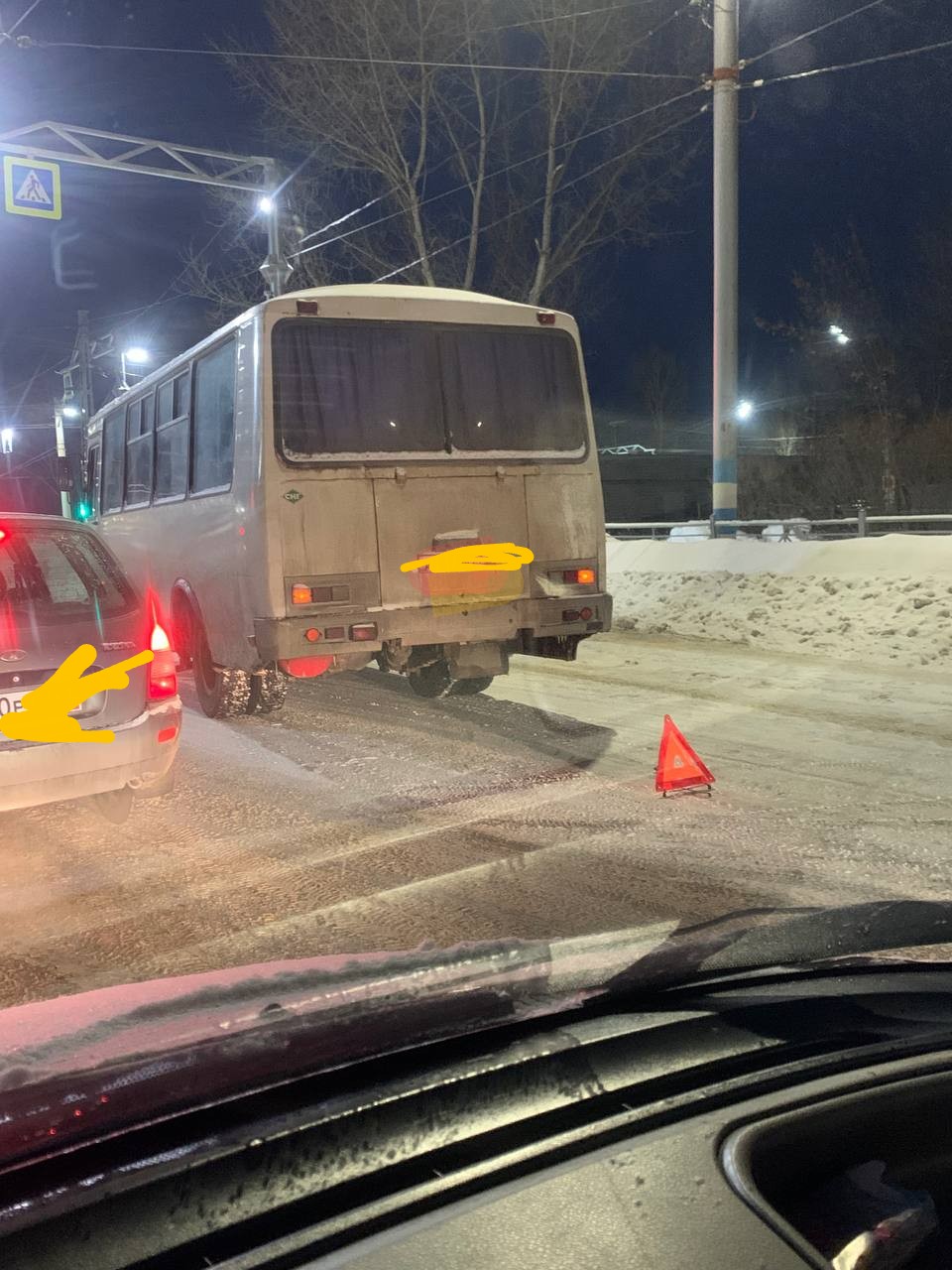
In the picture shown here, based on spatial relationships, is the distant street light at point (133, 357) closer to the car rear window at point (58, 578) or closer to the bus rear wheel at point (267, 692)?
the bus rear wheel at point (267, 692)

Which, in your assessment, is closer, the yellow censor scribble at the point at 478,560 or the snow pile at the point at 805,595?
the yellow censor scribble at the point at 478,560

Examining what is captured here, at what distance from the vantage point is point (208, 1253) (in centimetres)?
134

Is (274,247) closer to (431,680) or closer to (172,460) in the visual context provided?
(172,460)

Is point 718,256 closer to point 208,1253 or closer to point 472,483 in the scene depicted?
point 472,483

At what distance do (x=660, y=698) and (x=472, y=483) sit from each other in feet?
8.34

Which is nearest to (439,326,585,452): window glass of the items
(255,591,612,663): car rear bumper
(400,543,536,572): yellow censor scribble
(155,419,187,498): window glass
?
(400,543,536,572): yellow censor scribble

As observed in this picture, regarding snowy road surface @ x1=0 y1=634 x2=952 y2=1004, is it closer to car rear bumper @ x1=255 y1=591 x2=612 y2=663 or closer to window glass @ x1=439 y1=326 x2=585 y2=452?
car rear bumper @ x1=255 y1=591 x2=612 y2=663

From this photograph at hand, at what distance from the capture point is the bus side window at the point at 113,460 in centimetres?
1239

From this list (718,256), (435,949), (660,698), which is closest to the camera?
(435,949)

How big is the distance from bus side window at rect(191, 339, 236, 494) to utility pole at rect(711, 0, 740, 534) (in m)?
9.47

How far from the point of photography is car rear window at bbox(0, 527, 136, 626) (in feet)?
17.9

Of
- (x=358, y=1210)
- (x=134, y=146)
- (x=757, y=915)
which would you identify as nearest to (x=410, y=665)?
(x=757, y=915)

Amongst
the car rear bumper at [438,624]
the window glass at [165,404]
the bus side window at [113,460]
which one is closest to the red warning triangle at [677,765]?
the car rear bumper at [438,624]

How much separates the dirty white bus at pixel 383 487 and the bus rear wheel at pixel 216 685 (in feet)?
0.07
